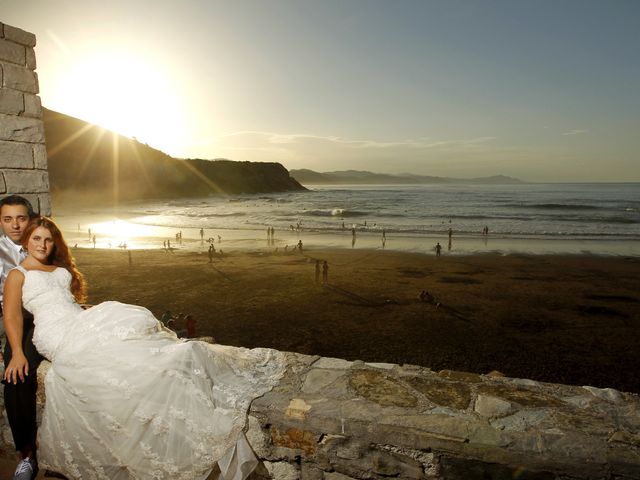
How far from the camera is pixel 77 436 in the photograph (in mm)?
2770

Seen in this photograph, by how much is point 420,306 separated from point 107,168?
286 ft

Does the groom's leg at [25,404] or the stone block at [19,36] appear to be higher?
the stone block at [19,36]

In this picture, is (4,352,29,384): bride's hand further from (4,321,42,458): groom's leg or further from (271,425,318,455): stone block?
(271,425,318,455): stone block

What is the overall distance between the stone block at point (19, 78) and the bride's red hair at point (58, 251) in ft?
5.51

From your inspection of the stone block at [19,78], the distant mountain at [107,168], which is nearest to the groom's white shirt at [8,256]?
the stone block at [19,78]

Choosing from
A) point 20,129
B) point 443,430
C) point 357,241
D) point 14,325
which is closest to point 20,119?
point 20,129

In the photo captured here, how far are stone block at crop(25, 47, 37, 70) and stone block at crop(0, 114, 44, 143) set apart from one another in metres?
0.57

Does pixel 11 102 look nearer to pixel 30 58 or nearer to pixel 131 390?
pixel 30 58

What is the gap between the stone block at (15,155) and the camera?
13.6 feet

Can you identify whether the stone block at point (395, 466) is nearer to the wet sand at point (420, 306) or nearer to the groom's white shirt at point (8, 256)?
the groom's white shirt at point (8, 256)

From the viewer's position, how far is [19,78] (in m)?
4.21

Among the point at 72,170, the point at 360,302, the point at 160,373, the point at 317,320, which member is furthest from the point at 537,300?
the point at 72,170

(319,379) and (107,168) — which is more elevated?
(107,168)

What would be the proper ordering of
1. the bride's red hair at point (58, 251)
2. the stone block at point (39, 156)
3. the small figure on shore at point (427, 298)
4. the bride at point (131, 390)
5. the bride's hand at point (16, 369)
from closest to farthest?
the bride at point (131, 390) → the bride's hand at point (16, 369) → the bride's red hair at point (58, 251) → the stone block at point (39, 156) → the small figure on shore at point (427, 298)
